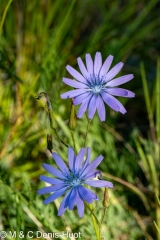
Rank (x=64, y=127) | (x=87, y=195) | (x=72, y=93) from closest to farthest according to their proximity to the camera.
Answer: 1. (x=87, y=195)
2. (x=72, y=93)
3. (x=64, y=127)

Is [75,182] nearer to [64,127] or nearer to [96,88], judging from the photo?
[96,88]

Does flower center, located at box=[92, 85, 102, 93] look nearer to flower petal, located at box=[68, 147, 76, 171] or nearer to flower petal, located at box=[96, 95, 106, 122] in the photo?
flower petal, located at box=[96, 95, 106, 122]

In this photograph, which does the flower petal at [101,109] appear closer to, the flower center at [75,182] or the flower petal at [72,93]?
the flower petal at [72,93]

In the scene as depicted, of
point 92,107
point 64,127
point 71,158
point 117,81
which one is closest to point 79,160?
point 71,158

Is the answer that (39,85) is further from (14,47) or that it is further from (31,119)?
(14,47)

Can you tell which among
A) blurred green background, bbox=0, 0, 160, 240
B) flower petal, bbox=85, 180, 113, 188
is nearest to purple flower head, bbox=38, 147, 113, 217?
flower petal, bbox=85, 180, 113, 188

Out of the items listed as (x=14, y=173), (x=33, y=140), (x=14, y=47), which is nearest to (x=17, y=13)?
(x=14, y=47)
